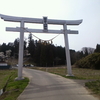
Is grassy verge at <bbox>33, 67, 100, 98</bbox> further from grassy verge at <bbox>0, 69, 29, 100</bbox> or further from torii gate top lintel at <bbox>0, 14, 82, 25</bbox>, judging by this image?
torii gate top lintel at <bbox>0, 14, 82, 25</bbox>

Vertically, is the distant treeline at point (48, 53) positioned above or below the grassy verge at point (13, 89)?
above

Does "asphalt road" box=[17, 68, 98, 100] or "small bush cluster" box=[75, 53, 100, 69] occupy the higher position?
"small bush cluster" box=[75, 53, 100, 69]

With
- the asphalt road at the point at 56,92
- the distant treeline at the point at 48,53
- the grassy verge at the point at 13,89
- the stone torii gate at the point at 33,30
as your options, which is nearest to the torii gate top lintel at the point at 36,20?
the stone torii gate at the point at 33,30

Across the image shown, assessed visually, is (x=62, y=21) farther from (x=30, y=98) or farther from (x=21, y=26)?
(x=30, y=98)

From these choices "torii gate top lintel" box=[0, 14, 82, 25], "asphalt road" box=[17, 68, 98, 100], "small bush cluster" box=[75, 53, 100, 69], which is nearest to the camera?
"asphalt road" box=[17, 68, 98, 100]

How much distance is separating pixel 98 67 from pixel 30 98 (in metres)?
37.6

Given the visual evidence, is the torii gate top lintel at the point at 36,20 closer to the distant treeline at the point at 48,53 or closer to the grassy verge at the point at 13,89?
the grassy verge at the point at 13,89

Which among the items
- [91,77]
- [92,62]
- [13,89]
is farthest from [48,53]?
[13,89]

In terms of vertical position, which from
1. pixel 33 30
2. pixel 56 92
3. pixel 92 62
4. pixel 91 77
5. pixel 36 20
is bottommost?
pixel 56 92

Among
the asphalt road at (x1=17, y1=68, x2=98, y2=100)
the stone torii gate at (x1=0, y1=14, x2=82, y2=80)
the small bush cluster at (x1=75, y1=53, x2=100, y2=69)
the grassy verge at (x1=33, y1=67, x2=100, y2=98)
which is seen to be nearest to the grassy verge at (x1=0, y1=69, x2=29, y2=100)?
the asphalt road at (x1=17, y1=68, x2=98, y2=100)

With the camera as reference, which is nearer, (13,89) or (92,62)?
(13,89)

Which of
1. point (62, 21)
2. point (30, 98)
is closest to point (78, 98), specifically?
point (30, 98)

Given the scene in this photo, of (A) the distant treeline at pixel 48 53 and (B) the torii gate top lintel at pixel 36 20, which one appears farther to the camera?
(A) the distant treeline at pixel 48 53

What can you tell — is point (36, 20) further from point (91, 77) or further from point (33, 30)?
point (91, 77)
